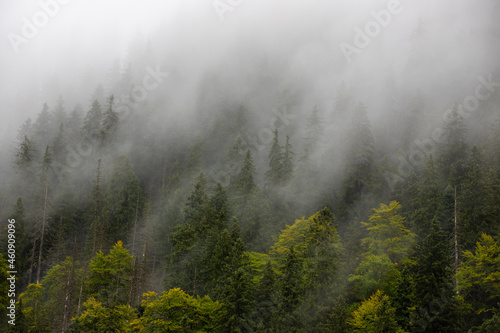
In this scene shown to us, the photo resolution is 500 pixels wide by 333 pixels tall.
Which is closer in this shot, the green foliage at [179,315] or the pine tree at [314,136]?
the green foliage at [179,315]

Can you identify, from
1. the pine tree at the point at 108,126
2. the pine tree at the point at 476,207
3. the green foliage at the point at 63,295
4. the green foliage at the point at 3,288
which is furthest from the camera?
the pine tree at the point at 108,126

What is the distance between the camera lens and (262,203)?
5809 centimetres

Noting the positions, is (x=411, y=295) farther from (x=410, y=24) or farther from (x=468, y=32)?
(x=410, y=24)

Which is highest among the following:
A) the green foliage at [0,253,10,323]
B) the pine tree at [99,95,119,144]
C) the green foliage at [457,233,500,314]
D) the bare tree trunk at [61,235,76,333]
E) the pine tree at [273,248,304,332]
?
the pine tree at [99,95,119,144]

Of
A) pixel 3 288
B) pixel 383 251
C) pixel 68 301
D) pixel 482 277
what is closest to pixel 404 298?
pixel 482 277

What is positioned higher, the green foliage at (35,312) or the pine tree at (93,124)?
the pine tree at (93,124)

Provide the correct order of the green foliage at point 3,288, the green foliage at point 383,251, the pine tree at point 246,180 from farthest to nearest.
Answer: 1. the pine tree at point 246,180
2. the green foliage at point 3,288
3. the green foliage at point 383,251

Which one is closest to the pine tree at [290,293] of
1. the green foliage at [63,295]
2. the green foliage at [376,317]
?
the green foliage at [376,317]

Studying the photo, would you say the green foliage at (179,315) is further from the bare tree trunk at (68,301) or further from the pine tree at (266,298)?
the bare tree trunk at (68,301)

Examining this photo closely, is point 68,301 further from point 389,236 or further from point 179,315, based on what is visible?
point 389,236

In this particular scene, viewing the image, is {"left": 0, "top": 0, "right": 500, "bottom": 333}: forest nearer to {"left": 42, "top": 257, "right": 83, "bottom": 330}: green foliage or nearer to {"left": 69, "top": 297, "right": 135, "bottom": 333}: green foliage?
{"left": 69, "top": 297, "right": 135, "bottom": 333}: green foliage

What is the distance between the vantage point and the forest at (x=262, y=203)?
38.3m

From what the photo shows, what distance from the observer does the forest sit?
1507 inches

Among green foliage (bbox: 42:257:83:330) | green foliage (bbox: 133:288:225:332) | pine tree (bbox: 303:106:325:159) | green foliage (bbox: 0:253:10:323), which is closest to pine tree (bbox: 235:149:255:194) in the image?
pine tree (bbox: 303:106:325:159)
